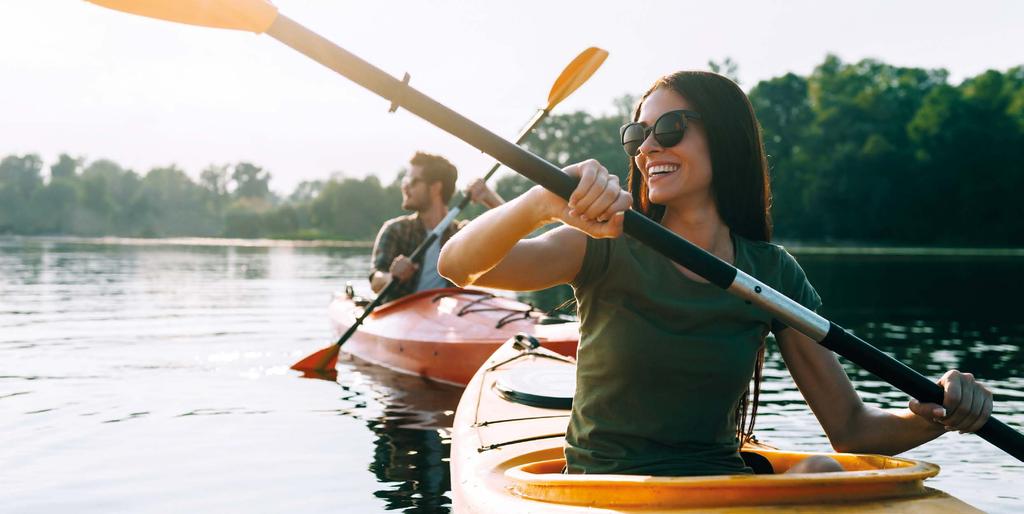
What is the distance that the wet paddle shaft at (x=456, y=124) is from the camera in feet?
7.72

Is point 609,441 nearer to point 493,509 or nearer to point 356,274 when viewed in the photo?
point 493,509

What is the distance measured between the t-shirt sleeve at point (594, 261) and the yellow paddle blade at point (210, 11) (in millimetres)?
978

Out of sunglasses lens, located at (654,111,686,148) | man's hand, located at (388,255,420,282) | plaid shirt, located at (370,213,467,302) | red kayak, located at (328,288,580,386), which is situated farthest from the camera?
plaid shirt, located at (370,213,467,302)

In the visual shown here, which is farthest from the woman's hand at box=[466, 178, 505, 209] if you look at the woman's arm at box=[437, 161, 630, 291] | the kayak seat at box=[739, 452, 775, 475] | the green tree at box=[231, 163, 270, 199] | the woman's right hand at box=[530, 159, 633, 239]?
the green tree at box=[231, 163, 270, 199]

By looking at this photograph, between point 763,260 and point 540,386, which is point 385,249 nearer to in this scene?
point 540,386

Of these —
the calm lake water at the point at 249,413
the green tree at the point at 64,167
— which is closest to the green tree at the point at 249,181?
the green tree at the point at 64,167

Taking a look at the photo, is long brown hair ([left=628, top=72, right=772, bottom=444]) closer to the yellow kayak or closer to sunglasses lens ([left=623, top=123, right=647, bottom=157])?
sunglasses lens ([left=623, top=123, right=647, bottom=157])

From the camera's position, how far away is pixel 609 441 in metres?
2.63

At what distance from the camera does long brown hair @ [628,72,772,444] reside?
108 inches

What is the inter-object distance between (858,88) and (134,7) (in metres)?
68.6

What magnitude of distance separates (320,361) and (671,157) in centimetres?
710

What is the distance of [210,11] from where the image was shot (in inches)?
93.9

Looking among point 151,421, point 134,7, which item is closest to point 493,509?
point 134,7

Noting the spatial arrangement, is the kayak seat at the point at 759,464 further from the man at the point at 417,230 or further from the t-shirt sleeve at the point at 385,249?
the t-shirt sleeve at the point at 385,249
